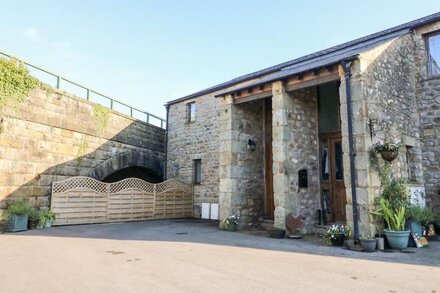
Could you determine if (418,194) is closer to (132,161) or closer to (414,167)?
(414,167)

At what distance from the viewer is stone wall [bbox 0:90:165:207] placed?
9.58 m

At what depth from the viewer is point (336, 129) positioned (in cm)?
971

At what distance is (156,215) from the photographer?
13.2 m

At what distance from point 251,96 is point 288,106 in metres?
1.33

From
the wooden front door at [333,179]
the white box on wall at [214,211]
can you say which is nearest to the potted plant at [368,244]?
the wooden front door at [333,179]

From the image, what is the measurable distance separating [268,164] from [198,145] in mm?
4615

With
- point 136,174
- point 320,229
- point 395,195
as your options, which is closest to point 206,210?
point 136,174

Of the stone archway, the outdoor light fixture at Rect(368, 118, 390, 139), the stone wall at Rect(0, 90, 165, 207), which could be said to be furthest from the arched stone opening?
the outdoor light fixture at Rect(368, 118, 390, 139)

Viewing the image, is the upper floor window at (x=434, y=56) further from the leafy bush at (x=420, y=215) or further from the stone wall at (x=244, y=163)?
the stone wall at (x=244, y=163)

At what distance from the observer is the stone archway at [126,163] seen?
12.6 meters

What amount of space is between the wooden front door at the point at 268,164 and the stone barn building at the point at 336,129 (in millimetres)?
35

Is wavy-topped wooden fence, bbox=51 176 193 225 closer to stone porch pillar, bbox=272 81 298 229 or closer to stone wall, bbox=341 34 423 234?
stone porch pillar, bbox=272 81 298 229

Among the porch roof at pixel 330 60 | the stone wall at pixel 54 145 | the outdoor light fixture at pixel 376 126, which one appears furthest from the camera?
the stone wall at pixel 54 145

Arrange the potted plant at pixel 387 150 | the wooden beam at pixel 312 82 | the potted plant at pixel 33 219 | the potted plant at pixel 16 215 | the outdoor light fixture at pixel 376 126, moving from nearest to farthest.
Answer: the potted plant at pixel 387 150 → the outdoor light fixture at pixel 376 126 → the wooden beam at pixel 312 82 → the potted plant at pixel 16 215 → the potted plant at pixel 33 219
